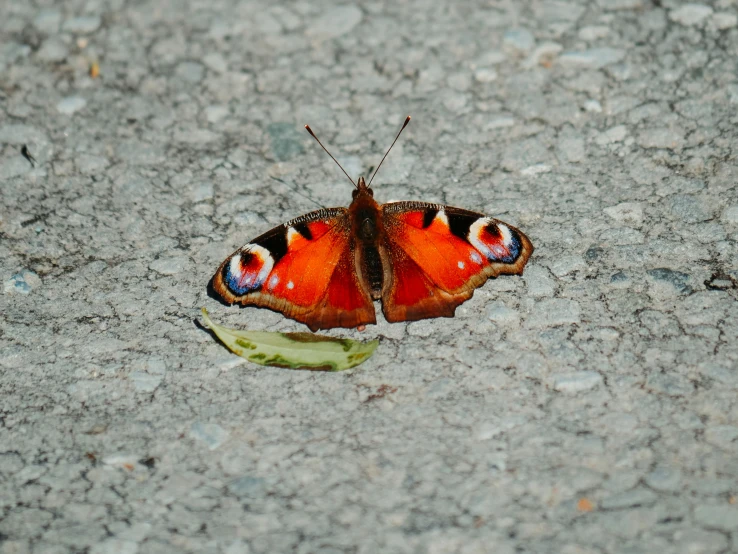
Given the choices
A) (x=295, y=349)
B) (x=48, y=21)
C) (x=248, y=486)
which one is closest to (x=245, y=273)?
(x=295, y=349)

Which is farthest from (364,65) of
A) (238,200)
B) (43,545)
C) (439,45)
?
(43,545)

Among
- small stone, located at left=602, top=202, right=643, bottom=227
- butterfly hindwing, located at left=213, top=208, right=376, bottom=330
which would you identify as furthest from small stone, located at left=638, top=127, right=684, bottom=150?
butterfly hindwing, located at left=213, top=208, right=376, bottom=330

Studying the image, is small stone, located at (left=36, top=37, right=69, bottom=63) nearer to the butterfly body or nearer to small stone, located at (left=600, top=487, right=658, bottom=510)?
the butterfly body

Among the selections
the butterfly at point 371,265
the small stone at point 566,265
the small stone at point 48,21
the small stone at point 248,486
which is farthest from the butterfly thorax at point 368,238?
the small stone at point 48,21

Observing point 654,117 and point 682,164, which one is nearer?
point 682,164

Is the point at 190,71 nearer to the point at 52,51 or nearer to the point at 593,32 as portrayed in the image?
the point at 52,51

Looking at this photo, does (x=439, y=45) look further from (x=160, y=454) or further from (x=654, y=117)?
(x=160, y=454)

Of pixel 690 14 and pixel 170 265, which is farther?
pixel 690 14
